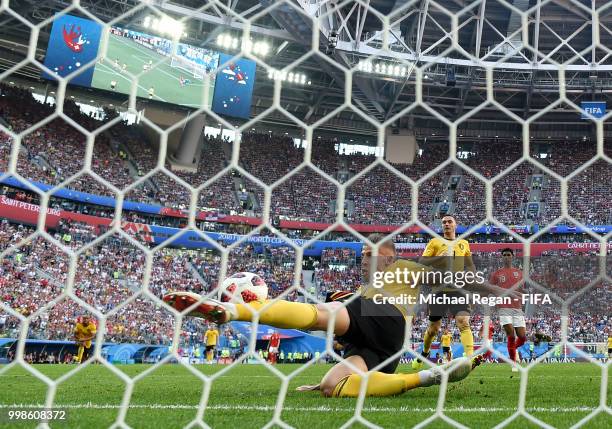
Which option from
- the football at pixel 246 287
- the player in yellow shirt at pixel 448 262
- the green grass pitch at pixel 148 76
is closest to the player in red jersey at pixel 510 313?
the player in yellow shirt at pixel 448 262

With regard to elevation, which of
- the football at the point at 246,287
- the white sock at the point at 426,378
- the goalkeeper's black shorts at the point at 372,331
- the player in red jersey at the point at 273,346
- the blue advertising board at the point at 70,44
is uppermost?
the blue advertising board at the point at 70,44

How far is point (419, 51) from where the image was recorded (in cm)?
1661

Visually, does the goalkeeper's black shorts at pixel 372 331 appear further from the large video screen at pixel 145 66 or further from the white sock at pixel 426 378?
the large video screen at pixel 145 66

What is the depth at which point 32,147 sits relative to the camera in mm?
18719

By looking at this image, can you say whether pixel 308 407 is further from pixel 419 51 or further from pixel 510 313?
pixel 419 51

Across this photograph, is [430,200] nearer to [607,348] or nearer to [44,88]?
[607,348]

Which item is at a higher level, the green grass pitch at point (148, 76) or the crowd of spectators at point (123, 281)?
the green grass pitch at point (148, 76)

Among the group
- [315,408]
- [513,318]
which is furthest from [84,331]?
[315,408]

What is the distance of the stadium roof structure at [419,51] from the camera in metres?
18.0

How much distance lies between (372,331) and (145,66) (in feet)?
39.6

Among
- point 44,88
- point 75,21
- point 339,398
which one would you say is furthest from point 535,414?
point 44,88

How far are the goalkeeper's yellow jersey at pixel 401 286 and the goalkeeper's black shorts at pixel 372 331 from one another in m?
0.17

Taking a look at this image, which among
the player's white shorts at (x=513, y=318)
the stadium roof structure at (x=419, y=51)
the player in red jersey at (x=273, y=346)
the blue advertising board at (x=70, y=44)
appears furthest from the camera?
the stadium roof structure at (x=419, y=51)

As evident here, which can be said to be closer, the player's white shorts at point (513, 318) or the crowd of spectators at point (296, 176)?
the player's white shorts at point (513, 318)
